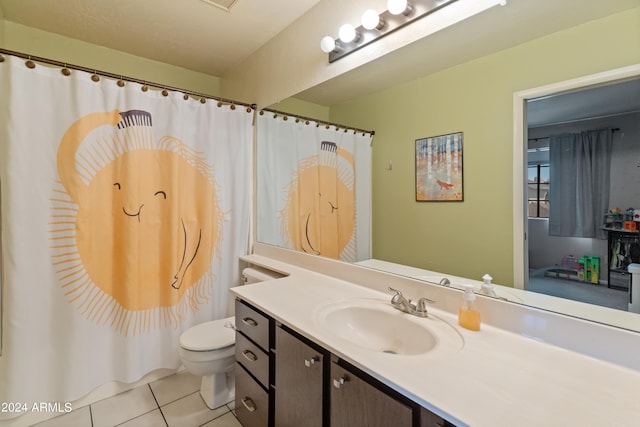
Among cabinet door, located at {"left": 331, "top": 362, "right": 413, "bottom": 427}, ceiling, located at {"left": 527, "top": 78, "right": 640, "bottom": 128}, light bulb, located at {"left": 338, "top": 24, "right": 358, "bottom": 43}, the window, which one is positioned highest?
light bulb, located at {"left": 338, "top": 24, "right": 358, "bottom": 43}

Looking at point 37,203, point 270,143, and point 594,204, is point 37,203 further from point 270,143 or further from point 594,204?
point 594,204

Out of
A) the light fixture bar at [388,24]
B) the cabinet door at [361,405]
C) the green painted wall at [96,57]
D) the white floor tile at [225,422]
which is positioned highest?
the green painted wall at [96,57]

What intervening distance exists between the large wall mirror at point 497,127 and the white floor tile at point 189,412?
1.27 m

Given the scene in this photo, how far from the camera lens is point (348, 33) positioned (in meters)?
1.53

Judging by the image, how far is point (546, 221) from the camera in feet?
3.25

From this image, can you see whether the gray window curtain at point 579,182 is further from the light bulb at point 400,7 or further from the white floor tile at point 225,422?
the white floor tile at point 225,422

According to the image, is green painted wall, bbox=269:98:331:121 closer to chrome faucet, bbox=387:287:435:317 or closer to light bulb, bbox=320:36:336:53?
light bulb, bbox=320:36:336:53

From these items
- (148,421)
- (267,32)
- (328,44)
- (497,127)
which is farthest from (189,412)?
(267,32)

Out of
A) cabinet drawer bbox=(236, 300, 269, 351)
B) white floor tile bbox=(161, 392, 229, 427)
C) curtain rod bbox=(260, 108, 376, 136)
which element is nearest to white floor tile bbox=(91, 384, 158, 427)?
white floor tile bbox=(161, 392, 229, 427)

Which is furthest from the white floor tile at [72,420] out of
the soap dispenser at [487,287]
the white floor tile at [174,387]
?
the soap dispenser at [487,287]

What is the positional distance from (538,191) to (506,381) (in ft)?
2.11

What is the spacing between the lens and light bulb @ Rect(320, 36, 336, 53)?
5.31 ft

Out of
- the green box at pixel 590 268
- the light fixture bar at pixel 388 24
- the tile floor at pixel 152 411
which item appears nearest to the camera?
the green box at pixel 590 268

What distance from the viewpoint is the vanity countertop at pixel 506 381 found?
65 cm
